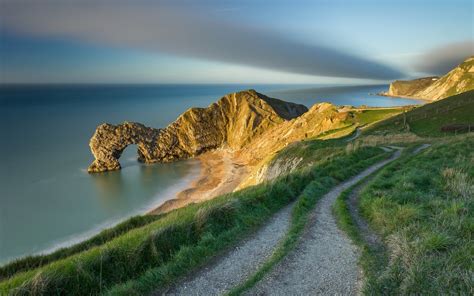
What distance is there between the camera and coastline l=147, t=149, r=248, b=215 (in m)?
54.8

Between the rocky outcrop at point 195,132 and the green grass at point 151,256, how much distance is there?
78.1 m

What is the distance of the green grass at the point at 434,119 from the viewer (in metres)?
50.0

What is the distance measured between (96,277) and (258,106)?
98722 mm

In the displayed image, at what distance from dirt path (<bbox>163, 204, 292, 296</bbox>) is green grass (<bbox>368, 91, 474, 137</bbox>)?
43.6 meters

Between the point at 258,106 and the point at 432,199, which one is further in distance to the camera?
the point at 258,106

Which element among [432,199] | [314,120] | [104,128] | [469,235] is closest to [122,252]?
[469,235]

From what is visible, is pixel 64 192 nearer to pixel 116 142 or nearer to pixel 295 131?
pixel 116 142

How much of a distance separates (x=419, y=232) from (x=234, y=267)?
5.97 meters

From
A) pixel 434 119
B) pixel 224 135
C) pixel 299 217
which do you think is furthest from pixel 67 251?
pixel 224 135

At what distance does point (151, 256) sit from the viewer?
33.7 feet

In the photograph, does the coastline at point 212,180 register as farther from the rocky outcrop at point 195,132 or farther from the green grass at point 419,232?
the green grass at point 419,232

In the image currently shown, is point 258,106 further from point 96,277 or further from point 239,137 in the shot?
point 96,277

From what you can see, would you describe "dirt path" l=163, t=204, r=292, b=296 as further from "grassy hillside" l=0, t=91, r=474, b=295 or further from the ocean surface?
the ocean surface

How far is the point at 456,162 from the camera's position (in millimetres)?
21297
